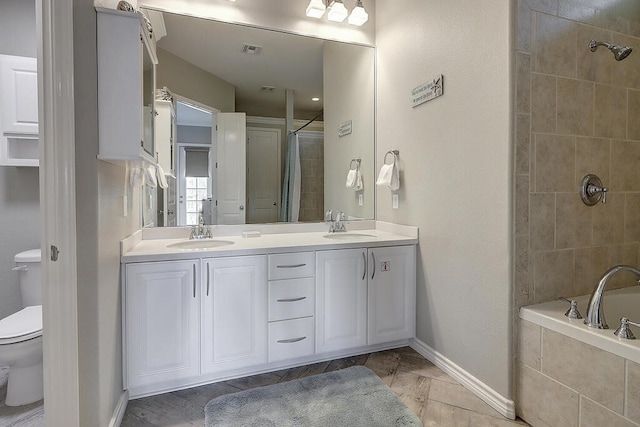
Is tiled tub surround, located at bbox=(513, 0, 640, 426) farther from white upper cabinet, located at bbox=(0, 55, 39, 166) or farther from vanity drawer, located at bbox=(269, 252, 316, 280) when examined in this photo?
white upper cabinet, located at bbox=(0, 55, 39, 166)

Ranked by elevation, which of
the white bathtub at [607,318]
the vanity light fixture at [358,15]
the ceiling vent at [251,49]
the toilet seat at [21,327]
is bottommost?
the toilet seat at [21,327]

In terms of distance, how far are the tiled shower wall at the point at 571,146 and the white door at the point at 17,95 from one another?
9.63ft

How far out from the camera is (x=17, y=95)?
2201mm

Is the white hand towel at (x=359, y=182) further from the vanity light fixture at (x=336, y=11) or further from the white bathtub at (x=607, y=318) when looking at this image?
the white bathtub at (x=607, y=318)

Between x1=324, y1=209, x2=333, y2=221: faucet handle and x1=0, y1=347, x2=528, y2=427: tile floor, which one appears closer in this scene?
x1=0, y1=347, x2=528, y2=427: tile floor

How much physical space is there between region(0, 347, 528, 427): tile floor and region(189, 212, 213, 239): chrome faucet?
94 centimetres

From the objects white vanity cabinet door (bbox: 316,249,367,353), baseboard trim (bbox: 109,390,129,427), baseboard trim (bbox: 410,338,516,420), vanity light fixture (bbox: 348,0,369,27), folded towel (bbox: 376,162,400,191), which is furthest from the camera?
vanity light fixture (bbox: 348,0,369,27)

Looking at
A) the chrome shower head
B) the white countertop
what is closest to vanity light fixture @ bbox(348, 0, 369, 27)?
the chrome shower head

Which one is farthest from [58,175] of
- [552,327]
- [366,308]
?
[552,327]

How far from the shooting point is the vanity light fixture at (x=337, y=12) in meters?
2.54

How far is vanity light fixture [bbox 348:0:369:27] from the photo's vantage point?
2.58m

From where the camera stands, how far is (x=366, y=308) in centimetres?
224

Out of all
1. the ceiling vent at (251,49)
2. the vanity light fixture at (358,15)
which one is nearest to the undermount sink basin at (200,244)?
the ceiling vent at (251,49)

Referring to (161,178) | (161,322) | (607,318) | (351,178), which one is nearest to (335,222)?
(351,178)
